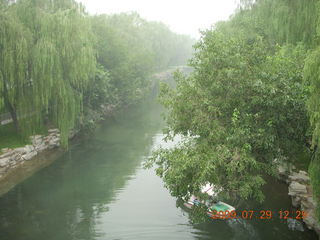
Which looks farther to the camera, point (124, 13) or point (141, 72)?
point (124, 13)

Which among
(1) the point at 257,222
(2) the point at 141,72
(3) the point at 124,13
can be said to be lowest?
(1) the point at 257,222

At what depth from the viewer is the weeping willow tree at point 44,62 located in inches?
752

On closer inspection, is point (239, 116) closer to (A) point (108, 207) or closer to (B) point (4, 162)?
(A) point (108, 207)

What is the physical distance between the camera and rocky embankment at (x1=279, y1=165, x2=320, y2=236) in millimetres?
13227

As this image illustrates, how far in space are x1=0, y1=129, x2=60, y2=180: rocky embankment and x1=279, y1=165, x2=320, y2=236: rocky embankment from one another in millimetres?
14779

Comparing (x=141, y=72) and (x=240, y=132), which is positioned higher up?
(x=141, y=72)

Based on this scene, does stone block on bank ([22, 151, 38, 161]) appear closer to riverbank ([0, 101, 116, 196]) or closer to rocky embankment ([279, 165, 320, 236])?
riverbank ([0, 101, 116, 196])

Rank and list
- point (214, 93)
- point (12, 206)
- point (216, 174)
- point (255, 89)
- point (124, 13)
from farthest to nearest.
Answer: point (124, 13) → point (12, 206) → point (214, 93) → point (255, 89) → point (216, 174)

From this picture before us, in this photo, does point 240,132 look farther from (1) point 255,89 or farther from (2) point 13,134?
(2) point 13,134

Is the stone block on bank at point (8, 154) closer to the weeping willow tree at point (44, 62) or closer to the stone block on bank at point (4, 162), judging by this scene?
the stone block on bank at point (4, 162)

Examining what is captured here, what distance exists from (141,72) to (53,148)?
21119 millimetres

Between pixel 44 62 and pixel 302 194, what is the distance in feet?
49.5

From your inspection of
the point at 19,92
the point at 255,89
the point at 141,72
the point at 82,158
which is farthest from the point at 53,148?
the point at 141,72

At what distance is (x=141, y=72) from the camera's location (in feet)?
140
